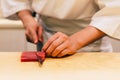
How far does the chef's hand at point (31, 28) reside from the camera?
0.90 meters

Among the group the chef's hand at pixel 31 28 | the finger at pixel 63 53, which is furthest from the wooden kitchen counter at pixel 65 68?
the chef's hand at pixel 31 28

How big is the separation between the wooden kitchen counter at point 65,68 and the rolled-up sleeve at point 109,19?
3.2 inches

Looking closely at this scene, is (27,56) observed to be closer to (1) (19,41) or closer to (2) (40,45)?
(2) (40,45)

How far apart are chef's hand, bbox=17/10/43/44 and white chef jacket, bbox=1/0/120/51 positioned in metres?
0.03

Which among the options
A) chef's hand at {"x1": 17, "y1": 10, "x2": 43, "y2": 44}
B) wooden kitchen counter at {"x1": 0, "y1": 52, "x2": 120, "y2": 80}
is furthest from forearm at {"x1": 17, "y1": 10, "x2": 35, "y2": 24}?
wooden kitchen counter at {"x1": 0, "y1": 52, "x2": 120, "y2": 80}

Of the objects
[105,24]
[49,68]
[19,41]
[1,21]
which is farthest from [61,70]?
[19,41]

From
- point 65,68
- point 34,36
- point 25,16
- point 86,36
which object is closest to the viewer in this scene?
point 65,68

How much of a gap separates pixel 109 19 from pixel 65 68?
9.9 inches

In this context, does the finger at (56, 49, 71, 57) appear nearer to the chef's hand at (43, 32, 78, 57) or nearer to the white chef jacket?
the chef's hand at (43, 32, 78, 57)

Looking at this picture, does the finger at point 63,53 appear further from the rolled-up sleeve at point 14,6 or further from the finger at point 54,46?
the rolled-up sleeve at point 14,6

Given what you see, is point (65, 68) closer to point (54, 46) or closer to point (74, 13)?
point (54, 46)

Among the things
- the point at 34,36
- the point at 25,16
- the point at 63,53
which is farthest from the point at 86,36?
the point at 25,16

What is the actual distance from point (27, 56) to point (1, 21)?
1.06 metres

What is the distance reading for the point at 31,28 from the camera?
0.94 m
